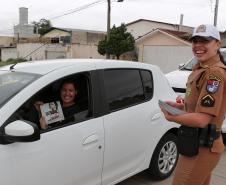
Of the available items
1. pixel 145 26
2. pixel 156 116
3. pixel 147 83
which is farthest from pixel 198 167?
pixel 145 26

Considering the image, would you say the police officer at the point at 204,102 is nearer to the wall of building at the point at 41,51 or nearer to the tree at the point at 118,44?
the tree at the point at 118,44

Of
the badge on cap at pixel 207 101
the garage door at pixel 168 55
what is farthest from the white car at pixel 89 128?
the garage door at pixel 168 55

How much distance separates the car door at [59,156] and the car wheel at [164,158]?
1.10 m

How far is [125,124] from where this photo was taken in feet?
12.8

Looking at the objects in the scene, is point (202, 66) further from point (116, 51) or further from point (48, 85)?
point (116, 51)

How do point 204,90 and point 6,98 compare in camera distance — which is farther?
point 6,98

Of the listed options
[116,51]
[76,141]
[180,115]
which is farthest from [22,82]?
[116,51]

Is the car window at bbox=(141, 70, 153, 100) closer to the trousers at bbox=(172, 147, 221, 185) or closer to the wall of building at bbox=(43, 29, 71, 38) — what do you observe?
the trousers at bbox=(172, 147, 221, 185)

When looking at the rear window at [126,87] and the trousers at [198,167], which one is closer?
the trousers at [198,167]

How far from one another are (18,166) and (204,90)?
147 centimetres

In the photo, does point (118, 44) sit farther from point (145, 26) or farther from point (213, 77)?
point (213, 77)

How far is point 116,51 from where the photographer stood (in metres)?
34.4

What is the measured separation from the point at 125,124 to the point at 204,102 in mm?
1373

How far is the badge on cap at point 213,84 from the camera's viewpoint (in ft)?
8.69
